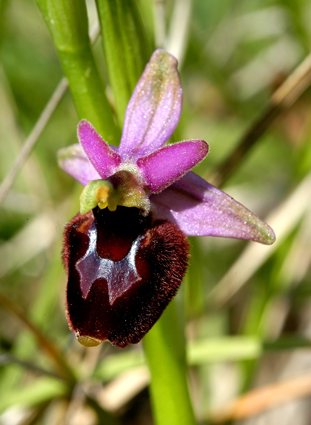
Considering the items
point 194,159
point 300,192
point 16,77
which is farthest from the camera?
point 16,77

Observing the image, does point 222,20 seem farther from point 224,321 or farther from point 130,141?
point 130,141

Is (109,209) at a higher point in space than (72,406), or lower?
higher

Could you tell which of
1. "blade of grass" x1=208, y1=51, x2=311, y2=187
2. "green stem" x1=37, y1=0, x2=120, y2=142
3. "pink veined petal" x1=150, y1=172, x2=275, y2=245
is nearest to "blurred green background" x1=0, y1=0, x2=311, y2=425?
"blade of grass" x1=208, y1=51, x2=311, y2=187

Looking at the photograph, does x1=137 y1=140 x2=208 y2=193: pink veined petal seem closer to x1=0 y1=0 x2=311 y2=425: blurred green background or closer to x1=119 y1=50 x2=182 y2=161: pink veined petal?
x1=119 y1=50 x2=182 y2=161: pink veined petal

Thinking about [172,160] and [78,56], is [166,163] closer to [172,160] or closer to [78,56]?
[172,160]

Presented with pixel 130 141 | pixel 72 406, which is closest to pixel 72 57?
pixel 130 141

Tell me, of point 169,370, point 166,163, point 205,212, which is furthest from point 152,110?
point 169,370
